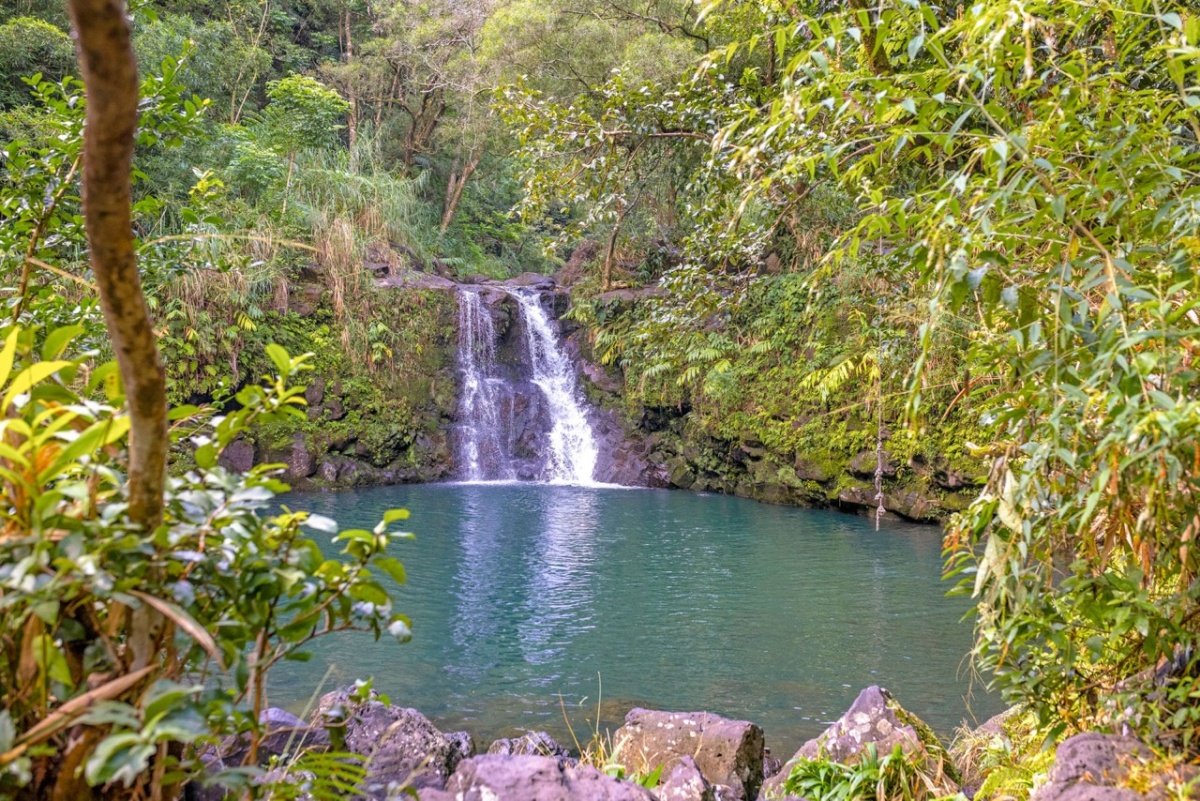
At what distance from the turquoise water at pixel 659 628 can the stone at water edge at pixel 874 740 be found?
978 mm

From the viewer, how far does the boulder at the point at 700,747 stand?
127 inches

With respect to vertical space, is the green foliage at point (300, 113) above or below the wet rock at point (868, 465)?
above

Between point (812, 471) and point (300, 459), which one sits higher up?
point (812, 471)

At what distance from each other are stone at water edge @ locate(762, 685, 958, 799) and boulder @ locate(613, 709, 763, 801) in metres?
0.13

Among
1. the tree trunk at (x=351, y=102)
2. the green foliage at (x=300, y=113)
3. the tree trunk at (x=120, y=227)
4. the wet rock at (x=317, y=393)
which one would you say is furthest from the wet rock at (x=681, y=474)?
the tree trunk at (x=120, y=227)

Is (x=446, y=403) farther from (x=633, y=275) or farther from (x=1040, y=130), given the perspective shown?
(x=1040, y=130)

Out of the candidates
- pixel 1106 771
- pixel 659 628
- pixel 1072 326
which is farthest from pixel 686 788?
pixel 659 628

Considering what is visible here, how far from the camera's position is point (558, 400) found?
16.3 metres

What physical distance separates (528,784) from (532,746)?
180cm

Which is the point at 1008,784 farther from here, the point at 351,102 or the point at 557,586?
the point at 351,102

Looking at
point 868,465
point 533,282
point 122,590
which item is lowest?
point 868,465

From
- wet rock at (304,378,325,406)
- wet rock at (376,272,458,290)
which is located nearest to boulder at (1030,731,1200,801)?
wet rock at (304,378,325,406)

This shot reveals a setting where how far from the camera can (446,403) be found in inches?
624

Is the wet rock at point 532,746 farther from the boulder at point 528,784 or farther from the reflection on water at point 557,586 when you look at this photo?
the boulder at point 528,784
